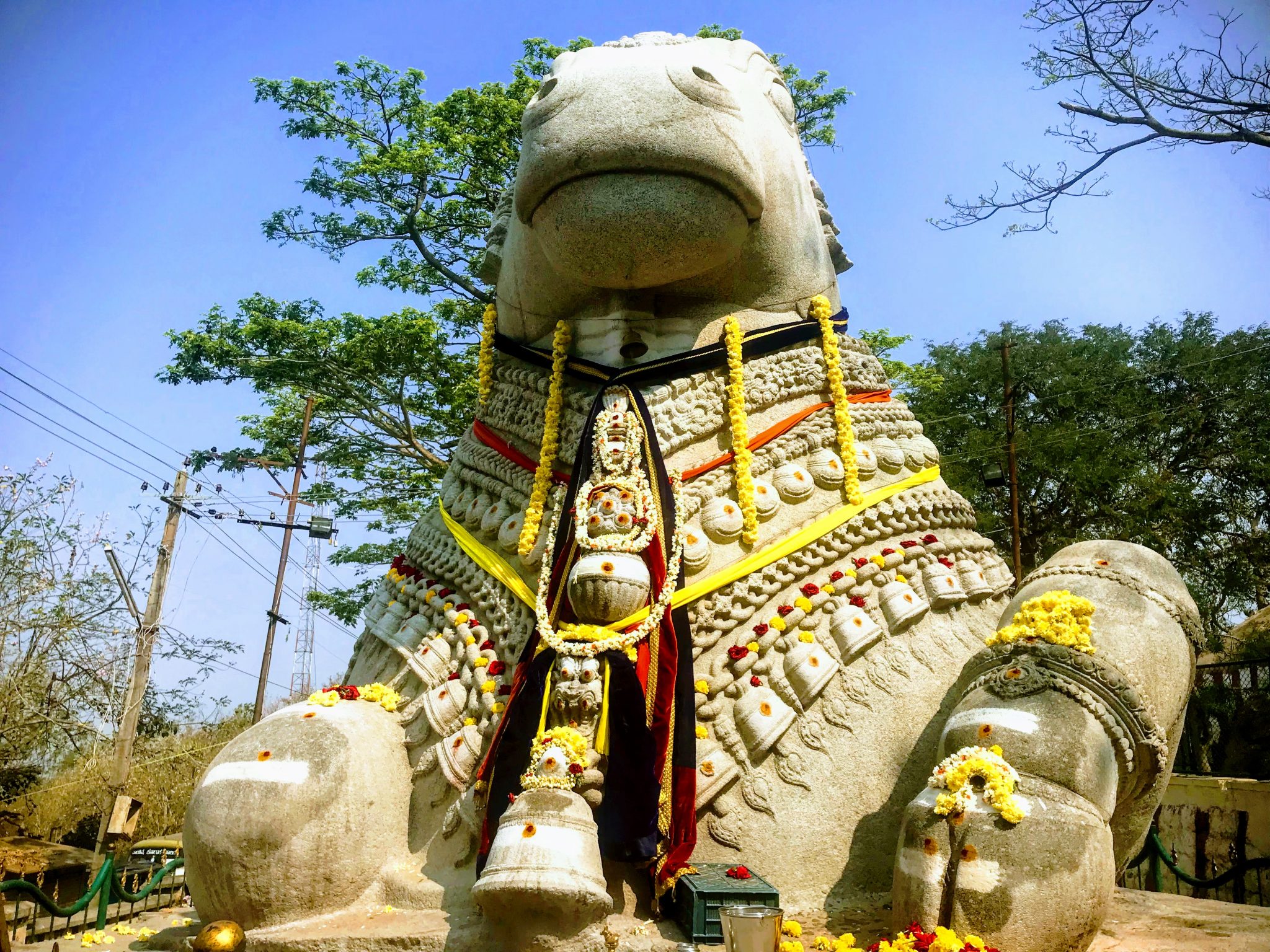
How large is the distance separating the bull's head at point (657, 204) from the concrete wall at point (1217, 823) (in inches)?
286

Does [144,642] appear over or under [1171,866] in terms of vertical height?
over

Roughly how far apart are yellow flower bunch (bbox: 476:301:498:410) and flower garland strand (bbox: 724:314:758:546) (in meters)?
1.17

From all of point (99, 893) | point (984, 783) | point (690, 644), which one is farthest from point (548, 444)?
point (99, 893)

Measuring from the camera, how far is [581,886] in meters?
3.44

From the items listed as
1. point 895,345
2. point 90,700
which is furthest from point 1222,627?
point 90,700

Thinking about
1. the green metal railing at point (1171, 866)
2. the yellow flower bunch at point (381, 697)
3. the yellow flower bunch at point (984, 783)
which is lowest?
the green metal railing at point (1171, 866)

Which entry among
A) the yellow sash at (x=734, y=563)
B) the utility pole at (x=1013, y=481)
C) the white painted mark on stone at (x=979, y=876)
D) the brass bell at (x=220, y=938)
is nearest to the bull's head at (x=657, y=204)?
the yellow sash at (x=734, y=563)

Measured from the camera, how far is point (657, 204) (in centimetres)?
427

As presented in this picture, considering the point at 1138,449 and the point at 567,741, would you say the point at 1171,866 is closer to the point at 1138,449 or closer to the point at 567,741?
the point at 567,741

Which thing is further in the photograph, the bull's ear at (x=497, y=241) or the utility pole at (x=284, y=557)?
the utility pole at (x=284, y=557)

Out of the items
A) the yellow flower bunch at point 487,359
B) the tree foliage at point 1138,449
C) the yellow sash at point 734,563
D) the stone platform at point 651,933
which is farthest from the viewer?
the tree foliage at point 1138,449

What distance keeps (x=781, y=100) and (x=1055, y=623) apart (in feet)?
8.69

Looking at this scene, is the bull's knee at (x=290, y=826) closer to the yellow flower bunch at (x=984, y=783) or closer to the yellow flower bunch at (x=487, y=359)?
the yellow flower bunch at (x=487, y=359)

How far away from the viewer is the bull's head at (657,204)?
4.26 metres
